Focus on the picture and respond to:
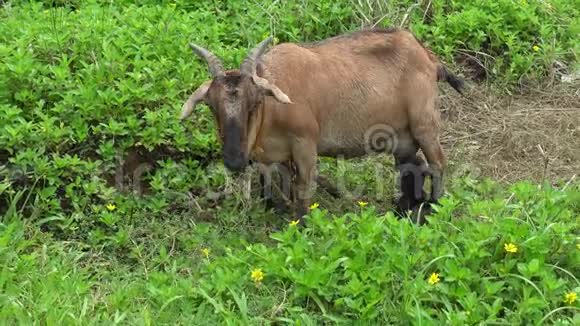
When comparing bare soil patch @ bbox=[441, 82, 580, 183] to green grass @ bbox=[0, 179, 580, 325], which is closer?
green grass @ bbox=[0, 179, 580, 325]

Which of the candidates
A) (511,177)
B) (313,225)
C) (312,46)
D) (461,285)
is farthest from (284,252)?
(511,177)

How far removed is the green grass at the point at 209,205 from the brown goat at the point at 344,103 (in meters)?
0.41

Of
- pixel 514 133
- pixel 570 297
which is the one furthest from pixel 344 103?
pixel 570 297

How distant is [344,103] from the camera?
6.39 metres

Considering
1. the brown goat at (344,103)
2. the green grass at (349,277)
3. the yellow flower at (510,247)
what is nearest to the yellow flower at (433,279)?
the green grass at (349,277)

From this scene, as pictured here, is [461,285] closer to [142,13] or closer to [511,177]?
[511,177]

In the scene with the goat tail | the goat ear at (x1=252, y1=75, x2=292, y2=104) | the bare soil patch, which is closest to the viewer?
the goat ear at (x1=252, y1=75, x2=292, y2=104)

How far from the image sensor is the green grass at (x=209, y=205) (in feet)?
16.1

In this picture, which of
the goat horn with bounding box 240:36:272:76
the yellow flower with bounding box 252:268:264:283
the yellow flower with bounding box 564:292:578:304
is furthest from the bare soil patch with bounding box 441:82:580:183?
the yellow flower with bounding box 252:268:264:283

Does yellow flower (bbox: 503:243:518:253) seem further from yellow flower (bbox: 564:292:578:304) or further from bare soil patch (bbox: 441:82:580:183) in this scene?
bare soil patch (bbox: 441:82:580:183)

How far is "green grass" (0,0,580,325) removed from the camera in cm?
490

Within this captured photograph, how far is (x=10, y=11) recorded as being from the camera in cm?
809

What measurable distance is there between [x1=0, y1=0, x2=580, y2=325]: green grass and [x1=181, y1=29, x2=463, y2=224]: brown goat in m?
0.41

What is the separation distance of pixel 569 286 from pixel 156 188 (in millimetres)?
2819
